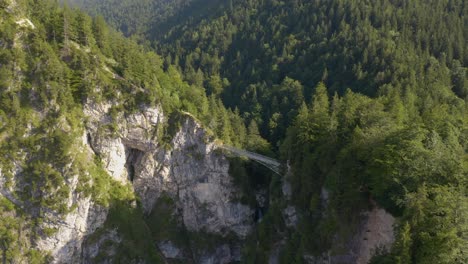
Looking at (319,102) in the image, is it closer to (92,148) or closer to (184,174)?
(184,174)

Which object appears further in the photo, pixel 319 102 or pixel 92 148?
pixel 319 102

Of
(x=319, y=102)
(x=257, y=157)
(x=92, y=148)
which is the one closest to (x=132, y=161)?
(x=92, y=148)

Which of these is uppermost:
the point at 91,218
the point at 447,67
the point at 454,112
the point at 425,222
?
the point at 447,67

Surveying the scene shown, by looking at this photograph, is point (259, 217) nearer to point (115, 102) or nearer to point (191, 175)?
point (191, 175)

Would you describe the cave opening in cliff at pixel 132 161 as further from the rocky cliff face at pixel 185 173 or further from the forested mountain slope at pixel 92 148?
the forested mountain slope at pixel 92 148

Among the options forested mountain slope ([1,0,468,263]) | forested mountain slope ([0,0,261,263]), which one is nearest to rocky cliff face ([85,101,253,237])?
forested mountain slope ([0,0,261,263])

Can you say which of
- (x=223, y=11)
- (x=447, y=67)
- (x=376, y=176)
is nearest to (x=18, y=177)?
(x=376, y=176)
